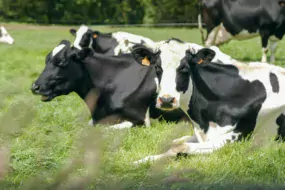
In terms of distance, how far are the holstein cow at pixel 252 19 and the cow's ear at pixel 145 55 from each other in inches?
355

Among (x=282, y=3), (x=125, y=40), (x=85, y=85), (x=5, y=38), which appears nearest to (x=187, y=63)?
(x=85, y=85)

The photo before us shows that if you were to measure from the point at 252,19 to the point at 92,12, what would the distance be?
2762 cm

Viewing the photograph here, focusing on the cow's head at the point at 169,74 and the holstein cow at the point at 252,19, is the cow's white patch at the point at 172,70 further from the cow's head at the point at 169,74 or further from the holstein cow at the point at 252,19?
the holstein cow at the point at 252,19

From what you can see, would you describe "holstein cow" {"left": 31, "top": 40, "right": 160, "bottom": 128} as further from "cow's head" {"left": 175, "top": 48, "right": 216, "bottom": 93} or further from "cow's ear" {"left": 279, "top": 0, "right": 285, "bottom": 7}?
"cow's ear" {"left": 279, "top": 0, "right": 285, "bottom": 7}

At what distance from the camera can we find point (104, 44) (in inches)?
432

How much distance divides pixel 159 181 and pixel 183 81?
4.03m

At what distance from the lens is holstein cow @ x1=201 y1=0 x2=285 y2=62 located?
47.3 ft

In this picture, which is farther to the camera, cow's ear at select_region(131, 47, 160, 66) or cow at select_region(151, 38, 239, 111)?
cow's ear at select_region(131, 47, 160, 66)

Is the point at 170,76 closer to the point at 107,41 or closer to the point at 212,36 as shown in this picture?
the point at 107,41

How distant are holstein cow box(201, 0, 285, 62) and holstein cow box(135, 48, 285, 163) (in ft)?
28.9

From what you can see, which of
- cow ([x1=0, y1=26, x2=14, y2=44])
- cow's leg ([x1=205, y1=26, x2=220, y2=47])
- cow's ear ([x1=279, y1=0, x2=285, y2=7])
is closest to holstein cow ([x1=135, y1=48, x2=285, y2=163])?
cow's ear ([x1=279, y1=0, x2=285, y2=7])

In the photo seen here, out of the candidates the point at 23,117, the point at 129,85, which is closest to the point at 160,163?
the point at 23,117

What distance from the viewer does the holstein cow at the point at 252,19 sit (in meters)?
14.4

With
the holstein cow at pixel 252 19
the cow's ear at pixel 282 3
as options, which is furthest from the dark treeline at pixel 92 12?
the cow's ear at pixel 282 3
